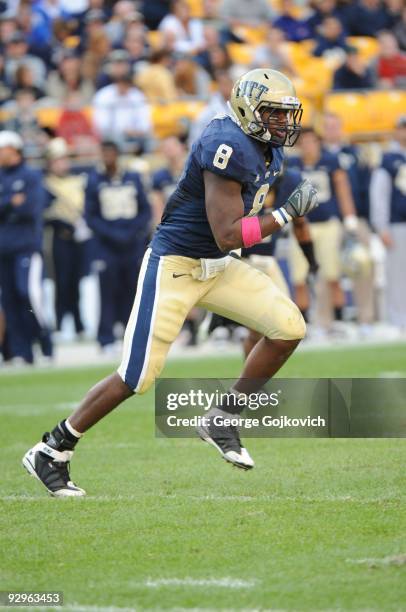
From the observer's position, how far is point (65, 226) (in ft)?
45.9

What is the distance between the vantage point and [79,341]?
1447 cm

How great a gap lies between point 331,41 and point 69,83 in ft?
11.1

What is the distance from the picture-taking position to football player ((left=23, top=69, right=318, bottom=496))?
18.0 ft

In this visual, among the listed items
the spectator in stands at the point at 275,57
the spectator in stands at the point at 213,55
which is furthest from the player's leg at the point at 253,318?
the spectator in stands at the point at 275,57

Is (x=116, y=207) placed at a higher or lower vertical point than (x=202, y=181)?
lower

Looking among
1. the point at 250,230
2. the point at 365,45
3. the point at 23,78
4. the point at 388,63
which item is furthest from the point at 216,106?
the point at 250,230

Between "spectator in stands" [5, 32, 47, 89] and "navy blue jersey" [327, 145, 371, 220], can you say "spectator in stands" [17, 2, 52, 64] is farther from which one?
"navy blue jersey" [327, 145, 371, 220]

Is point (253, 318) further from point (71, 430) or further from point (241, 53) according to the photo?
point (241, 53)

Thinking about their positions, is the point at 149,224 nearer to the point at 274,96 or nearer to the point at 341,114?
the point at 341,114

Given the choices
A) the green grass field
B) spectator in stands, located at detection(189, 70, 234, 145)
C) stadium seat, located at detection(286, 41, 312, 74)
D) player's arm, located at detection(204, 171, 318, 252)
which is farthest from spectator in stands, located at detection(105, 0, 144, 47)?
player's arm, located at detection(204, 171, 318, 252)

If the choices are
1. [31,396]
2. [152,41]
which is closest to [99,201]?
[31,396]

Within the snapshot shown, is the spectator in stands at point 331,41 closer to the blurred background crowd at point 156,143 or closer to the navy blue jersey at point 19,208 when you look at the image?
the blurred background crowd at point 156,143

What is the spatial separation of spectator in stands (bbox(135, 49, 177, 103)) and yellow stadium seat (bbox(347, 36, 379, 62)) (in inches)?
114

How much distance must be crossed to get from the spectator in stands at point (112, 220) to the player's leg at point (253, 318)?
21.2 ft
